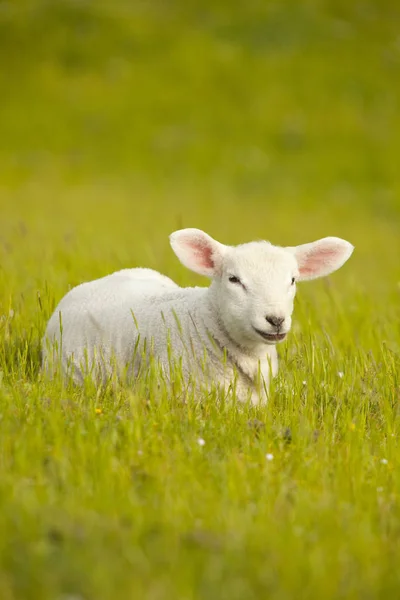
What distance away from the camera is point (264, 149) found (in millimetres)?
29422

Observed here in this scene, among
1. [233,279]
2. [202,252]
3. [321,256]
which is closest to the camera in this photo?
[233,279]

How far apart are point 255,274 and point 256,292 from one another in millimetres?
117

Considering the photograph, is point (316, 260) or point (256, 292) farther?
point (316, 260)

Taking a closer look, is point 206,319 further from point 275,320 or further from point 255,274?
point 275,320

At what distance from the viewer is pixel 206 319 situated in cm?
509

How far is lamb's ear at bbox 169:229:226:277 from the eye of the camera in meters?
4.97

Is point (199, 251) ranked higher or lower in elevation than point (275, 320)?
higher

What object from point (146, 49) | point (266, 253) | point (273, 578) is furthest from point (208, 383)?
point (146, 49)

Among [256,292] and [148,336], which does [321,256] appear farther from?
[148,336]

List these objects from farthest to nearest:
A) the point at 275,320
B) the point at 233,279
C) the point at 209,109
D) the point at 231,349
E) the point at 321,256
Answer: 1. the point at 209,109
2. the point at 321,256
3. the point at 231,349
4. the point at 233,279
5. the point at 275,320

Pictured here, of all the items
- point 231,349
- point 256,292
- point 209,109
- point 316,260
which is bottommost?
point 231,349

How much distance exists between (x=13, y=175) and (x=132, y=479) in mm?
23778

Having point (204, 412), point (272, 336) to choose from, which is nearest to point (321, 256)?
point (272, 336)

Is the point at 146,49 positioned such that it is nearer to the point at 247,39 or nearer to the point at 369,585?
the point at 247,39
